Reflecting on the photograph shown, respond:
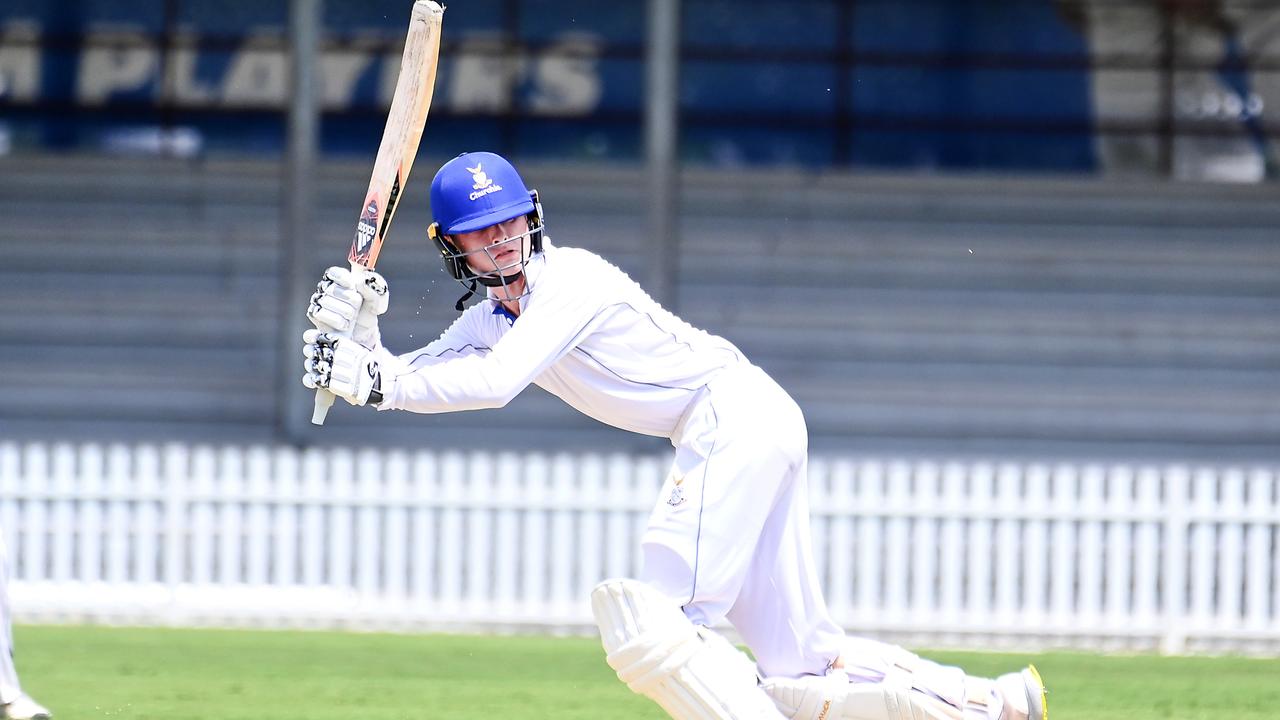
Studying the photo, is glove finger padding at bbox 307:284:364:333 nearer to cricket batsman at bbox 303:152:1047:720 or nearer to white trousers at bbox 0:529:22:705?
cricket batsman at bbox 303:152:1047:720

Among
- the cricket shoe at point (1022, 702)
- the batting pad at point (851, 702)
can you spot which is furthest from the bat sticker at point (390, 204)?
the cricket shoe at point (1022, 702)

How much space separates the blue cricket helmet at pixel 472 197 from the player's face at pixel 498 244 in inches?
1.0

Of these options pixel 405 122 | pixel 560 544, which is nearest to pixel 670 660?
pixel 405 122

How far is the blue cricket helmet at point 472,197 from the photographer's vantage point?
13.0ft

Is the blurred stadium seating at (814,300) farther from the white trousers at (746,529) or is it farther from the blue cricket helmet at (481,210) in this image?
the blue cricket helmet at (481,210)

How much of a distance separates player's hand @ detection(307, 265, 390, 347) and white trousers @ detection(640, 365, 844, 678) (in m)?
0.74

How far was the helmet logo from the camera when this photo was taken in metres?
3.97

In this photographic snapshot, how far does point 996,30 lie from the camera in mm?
12820

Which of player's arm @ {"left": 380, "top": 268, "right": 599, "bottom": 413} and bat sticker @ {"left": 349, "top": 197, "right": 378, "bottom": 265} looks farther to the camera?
bat sticker @ {"left": 349, "top": 197, "right": 378, "bottom": 265}

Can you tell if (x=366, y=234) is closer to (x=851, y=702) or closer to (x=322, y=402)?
(x=322, y=402)

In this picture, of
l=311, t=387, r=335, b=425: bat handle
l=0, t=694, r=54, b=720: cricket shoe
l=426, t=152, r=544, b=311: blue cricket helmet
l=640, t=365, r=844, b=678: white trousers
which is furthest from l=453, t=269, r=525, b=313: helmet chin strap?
l=0, t=694, r=54, b=720: cricket shoe

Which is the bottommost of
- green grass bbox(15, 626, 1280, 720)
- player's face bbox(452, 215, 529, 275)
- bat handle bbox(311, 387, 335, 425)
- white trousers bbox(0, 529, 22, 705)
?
green grass bbox(15, 626, 1280, 720)

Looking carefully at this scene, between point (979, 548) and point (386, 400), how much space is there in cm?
508

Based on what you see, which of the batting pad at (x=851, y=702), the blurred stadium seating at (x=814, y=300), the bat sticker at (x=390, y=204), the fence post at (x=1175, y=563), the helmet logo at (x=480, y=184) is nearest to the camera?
A: the helmet logo at (x=480, y=184)
